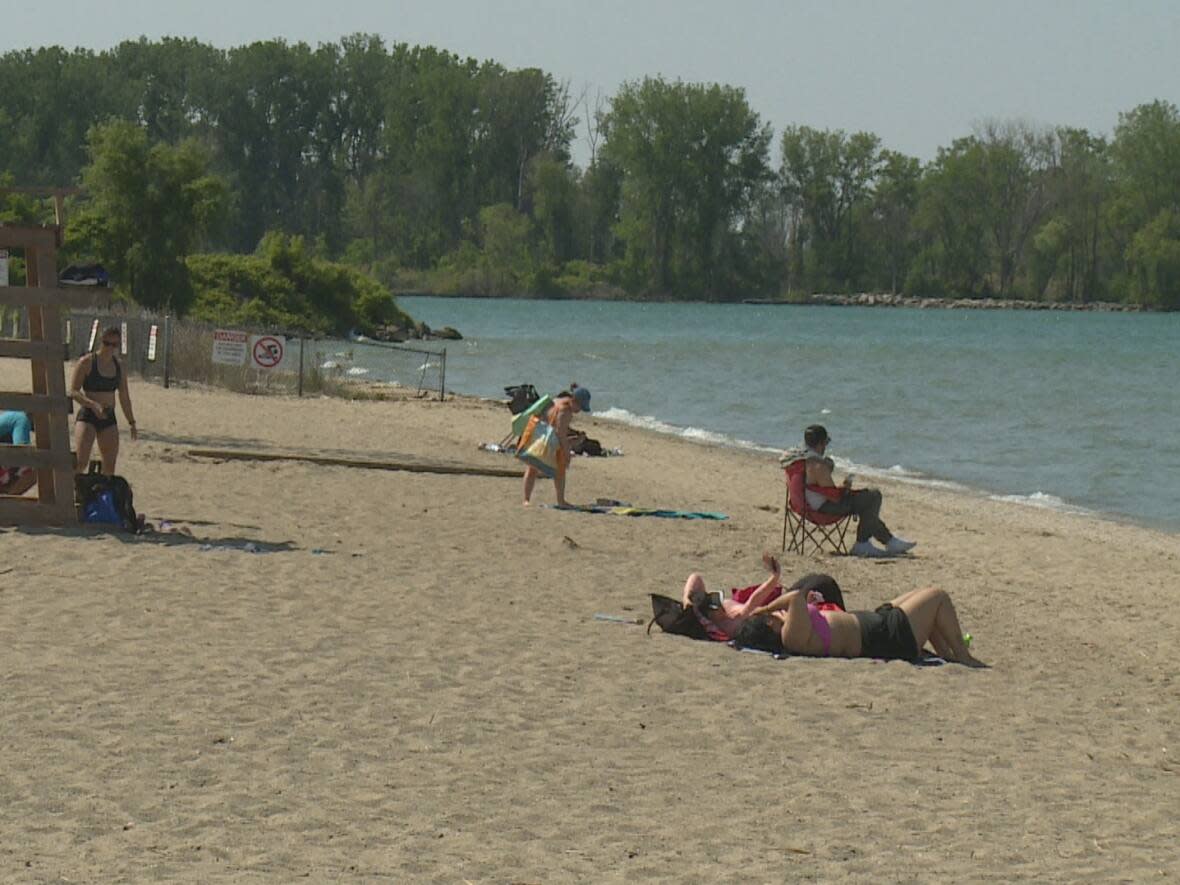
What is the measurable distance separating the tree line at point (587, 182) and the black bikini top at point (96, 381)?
108554 millimetres

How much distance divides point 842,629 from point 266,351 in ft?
73.0

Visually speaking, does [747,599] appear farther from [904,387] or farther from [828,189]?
[828,189]

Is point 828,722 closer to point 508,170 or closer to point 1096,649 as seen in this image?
point 1096,649

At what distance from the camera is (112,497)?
1273 cm

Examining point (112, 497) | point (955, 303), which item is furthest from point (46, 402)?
point (955, 303)

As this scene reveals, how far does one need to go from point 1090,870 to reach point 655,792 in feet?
5.49

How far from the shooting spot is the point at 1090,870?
6.33 m

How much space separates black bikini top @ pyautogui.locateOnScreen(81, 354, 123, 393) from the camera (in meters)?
13.8

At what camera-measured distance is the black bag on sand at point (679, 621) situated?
33.8ft

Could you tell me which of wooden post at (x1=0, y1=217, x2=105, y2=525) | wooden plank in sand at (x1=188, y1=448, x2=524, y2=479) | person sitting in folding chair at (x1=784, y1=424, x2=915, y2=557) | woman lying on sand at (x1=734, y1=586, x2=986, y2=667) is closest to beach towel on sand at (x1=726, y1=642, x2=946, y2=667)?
woman lying on sand at (x1=734, y1=586, x2=986, y2=667)

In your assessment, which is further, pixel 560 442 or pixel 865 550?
pixel 560 442

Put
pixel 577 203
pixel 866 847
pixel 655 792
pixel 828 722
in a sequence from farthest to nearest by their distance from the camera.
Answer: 1. pixel 577 203
2. pixel 828 722
3. pixel 655 792
4. pixel 866 847

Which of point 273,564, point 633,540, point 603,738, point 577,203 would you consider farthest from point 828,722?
point 577,203

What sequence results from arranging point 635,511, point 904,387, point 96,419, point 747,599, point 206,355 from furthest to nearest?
point 904,387 < point 206,355 < point 635,511 < point 96,419 < point 747,599
